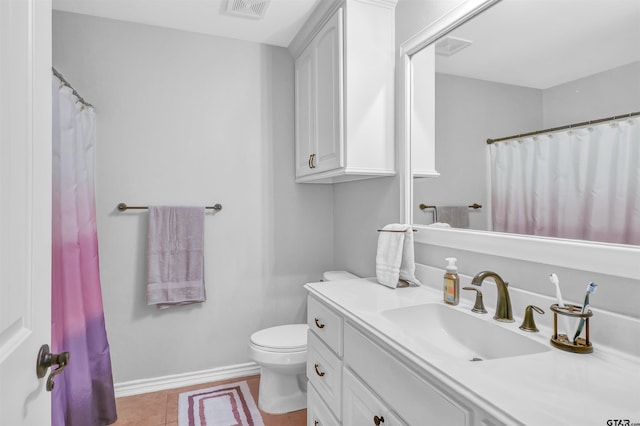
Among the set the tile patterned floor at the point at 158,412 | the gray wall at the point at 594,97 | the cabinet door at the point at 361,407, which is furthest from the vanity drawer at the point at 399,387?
the tile patterned floor at the point at 158,412

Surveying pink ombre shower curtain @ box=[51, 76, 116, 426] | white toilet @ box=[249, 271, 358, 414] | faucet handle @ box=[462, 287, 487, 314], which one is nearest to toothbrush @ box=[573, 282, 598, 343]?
faucet handle @ box=[462, 287, 487, 314]

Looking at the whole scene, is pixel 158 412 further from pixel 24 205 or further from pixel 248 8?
pixel 248 8

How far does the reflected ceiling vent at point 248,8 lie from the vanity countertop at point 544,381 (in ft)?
6.14

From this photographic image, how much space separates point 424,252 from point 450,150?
488mm

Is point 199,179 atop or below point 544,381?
atop

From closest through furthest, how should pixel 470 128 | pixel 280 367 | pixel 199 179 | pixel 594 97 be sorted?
pixel 594 97 → pixel 470 128 → pixel 280 367 → pixel 199 179

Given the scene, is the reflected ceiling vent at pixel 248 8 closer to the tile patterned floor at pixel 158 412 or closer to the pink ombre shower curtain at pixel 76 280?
the pink ombre shower curtain at pixel 76 280

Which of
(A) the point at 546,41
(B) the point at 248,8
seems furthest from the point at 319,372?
(B) the point at 248,8

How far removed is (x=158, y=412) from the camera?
2.04m

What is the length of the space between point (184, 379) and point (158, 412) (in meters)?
0.29

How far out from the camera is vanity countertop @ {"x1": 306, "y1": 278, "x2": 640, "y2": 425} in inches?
25.0

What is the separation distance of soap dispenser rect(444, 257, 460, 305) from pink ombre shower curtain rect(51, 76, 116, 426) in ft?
5.17

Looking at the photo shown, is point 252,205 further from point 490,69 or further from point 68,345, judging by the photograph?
point 490,69

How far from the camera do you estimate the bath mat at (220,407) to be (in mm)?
1937
